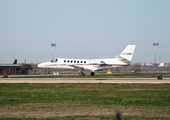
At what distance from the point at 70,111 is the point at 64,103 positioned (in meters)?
3.68

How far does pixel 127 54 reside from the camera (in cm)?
7681

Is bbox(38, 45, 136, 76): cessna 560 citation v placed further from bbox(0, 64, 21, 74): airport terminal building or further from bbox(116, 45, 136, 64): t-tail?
bbox(0, 64, 21, 74): airport terminal building

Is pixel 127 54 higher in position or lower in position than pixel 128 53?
lower

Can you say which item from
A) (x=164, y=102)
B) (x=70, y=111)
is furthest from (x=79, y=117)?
(x=164, y=102)

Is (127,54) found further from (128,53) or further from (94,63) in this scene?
(94,63)

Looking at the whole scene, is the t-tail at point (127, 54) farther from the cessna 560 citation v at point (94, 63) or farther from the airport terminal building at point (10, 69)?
the airport terminal building at point (10, 69)

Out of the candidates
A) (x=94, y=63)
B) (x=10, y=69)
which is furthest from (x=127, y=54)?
(x=10, y=69)

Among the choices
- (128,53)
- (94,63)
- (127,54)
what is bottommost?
(94,63)

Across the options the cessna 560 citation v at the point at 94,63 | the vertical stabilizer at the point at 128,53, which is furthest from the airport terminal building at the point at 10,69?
the vertical stabilizer at the point at 128,53

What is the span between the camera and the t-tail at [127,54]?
75250mm

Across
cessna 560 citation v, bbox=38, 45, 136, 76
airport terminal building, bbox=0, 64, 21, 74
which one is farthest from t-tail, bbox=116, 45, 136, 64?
airport terminal building, bbox=0, 64, 21, 74

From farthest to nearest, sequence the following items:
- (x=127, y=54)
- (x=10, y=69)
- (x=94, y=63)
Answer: (x=10, y=69) < (x=94, y=63) < (x=127, y=54)

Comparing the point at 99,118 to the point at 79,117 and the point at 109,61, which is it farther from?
the point at 109,61

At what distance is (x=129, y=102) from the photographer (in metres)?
24.2
